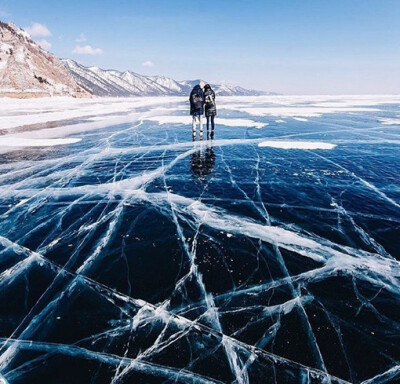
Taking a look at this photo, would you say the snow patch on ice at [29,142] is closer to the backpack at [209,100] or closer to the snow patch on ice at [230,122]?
the backpack at [209,100]

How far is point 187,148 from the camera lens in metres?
10.9

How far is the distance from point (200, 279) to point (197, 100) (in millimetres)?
9116

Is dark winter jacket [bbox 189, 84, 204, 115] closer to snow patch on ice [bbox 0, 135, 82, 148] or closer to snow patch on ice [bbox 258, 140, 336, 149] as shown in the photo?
snow patch on ice [bbox 258, 140, 336, 149]

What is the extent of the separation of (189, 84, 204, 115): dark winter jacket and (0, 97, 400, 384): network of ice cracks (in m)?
5.01

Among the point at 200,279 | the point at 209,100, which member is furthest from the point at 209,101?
the point at 200,279

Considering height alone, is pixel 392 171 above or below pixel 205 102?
below

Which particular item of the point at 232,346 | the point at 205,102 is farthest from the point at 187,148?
the point at 232,346

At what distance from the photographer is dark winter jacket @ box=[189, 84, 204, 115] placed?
1113cm

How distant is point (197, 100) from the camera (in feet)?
37.0

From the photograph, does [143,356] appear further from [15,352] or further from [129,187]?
[129,187]

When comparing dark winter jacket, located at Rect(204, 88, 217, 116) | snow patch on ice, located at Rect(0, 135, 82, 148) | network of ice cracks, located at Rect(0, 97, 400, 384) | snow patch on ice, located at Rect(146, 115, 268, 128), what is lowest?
snow patch on ice, located at Rect(146, 115, 268, 128)

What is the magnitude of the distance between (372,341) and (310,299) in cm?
66

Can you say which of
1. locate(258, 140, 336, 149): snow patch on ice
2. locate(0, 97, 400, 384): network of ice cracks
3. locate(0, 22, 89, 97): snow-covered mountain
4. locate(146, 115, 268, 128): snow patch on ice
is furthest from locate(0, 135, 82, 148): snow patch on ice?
locate(0, 22, 89, 97): snow-covered mountain

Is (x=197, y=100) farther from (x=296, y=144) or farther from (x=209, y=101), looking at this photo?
(x=296, y=144)
